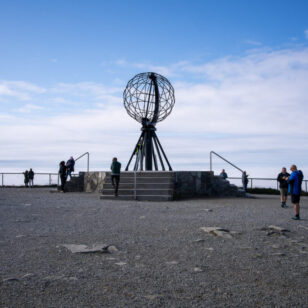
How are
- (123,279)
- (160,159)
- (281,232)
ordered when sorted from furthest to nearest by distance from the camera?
(160,159)
(281,232)
(123,279)

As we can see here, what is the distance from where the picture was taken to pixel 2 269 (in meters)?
4.44

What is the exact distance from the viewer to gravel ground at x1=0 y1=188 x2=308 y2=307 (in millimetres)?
3594

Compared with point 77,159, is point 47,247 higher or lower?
lower

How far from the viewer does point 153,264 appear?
476 cm

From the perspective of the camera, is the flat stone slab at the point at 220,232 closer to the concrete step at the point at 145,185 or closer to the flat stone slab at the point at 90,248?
the flat stone slab at the point at 90,248

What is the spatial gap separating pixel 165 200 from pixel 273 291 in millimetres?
10109

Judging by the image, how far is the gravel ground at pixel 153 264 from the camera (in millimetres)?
3594

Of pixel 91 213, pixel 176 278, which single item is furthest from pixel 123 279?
pixel 91 213

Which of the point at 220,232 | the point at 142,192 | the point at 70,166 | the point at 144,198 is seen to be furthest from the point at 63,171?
the point at 220,232

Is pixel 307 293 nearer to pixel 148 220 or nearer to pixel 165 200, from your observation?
pixel 148 220

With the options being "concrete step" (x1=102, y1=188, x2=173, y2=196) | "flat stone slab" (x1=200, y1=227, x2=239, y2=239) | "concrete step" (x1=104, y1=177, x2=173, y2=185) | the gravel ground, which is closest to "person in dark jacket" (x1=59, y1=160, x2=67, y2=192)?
"concrete step" (x1=104, y1=177, x2=173, y2=185)

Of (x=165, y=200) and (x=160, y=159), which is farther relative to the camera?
(x=160, y=159)

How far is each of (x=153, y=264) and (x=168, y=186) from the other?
972cm

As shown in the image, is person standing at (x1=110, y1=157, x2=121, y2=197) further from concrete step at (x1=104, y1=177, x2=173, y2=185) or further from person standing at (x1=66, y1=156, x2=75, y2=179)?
person standing at (x1=66, y1=156, x2=75, y2=179)
